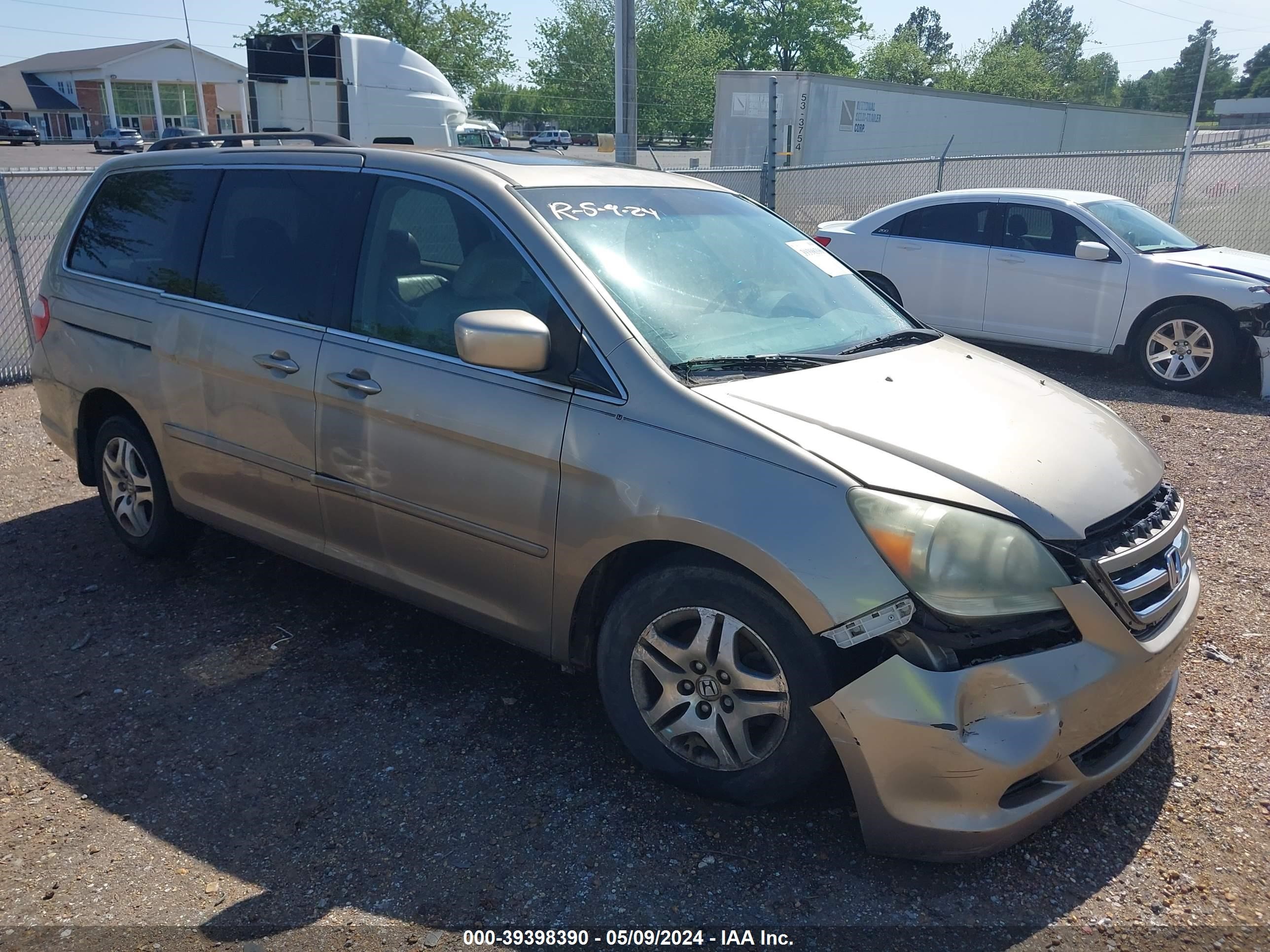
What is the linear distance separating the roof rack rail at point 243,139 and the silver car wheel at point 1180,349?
22.8 feet

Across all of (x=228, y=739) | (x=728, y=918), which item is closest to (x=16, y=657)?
(x=228, y=739)

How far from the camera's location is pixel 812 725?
8.71 ft

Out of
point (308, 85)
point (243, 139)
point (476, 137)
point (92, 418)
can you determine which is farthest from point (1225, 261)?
point (476, 137)

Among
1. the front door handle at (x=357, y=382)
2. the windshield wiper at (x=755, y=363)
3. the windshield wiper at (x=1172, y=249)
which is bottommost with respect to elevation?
the windshield wiper at (x=1172, y=249)

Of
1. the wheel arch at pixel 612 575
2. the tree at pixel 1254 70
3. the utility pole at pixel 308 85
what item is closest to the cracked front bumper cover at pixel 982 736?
the wheel arch at pixel 612 575

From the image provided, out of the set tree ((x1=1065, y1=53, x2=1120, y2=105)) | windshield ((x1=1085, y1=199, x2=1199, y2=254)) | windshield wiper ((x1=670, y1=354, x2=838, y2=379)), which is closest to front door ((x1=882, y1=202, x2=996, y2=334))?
windshield ((x1=1085, y1=199, x2=1199, y2=254))

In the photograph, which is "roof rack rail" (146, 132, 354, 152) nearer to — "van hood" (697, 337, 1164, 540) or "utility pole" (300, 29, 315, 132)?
"van hood" (697, 337, 1164, 540)

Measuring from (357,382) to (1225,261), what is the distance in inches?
315

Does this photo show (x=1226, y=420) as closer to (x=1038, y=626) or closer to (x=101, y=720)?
(x=1038, y=626)

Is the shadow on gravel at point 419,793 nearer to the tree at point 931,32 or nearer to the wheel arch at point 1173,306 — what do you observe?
the wheel arch at point 1173,306

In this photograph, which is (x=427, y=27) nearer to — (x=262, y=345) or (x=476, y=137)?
(x=476, y=137)

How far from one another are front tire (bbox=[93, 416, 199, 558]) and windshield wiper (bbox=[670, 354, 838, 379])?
276cm

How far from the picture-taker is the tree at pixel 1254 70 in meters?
105

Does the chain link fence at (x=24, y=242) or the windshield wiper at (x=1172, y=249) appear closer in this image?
the chain link fence at (x=24, y=242)
